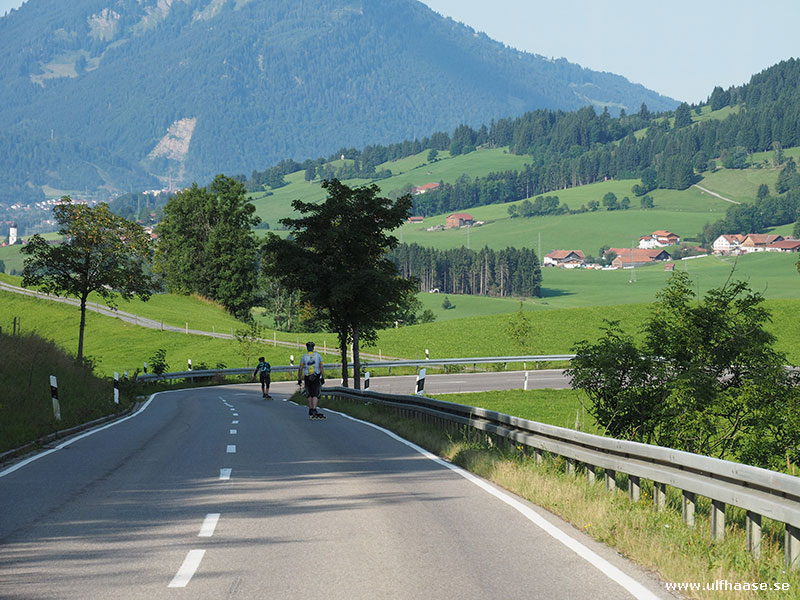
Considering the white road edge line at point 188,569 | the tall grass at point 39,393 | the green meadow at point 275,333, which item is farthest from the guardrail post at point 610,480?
the green meadow at point 275,333

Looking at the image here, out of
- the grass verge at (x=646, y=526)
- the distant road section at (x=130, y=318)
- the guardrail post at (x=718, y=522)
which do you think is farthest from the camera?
the distant road section at (x=130, y=318)

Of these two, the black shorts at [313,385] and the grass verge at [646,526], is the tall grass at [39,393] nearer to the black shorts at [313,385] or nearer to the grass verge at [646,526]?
the black shorts at [313,385]

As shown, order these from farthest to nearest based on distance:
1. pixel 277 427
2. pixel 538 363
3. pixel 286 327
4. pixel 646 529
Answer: pixel 286 327
pixel 538 363
pixel 277 427
pixel 646 529

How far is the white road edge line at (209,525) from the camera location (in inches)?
364

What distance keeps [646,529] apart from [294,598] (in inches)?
141

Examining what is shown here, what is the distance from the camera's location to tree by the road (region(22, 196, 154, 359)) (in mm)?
54688

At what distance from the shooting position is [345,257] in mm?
44844

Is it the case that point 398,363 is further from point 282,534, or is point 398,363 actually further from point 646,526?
point 646,526

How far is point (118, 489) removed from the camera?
480 inches

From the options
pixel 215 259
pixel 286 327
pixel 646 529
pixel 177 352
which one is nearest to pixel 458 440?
pixel 646 529

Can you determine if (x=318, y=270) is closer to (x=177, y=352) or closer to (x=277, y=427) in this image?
(x=277, y=427)

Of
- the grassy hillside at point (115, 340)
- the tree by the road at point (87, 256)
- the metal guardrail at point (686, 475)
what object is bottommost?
the metal guardrail at point (686, 475)

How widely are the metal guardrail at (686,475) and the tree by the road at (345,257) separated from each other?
27.9m

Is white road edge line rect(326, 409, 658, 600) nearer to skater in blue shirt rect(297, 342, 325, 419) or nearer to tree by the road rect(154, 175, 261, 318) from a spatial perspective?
skater in blue shirt rect(297, 342, 325, 419)
